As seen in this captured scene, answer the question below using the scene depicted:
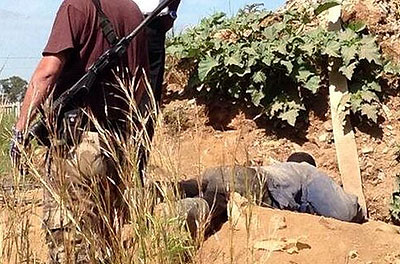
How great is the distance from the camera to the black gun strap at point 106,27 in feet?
12.1

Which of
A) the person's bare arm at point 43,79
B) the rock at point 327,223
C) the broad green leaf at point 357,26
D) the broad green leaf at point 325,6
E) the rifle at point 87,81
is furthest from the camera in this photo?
the broad green leaf at point 325,6

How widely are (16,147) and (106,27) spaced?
0.92 meters

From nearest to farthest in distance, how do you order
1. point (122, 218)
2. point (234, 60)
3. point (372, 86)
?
point (122, 218) < point (372, 86) < point (234, 60)

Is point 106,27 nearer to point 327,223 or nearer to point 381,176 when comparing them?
point 327,223

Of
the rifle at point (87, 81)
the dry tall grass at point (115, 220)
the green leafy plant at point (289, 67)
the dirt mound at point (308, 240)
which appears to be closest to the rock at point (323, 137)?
the green leafy plant at point (289, 67)

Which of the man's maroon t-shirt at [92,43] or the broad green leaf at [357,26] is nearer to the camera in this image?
the man's maroon t-shirt at [92,43]

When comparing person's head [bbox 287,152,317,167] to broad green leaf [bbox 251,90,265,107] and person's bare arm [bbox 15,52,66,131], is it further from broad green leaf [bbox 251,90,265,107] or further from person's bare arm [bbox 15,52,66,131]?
person's bare arm [bbox 15,52,66,131]

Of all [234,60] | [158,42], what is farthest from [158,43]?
[234,60]

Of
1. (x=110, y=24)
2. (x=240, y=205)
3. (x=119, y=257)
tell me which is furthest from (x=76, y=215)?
(x=110, y=24)

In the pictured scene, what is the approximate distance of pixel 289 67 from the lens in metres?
6.38

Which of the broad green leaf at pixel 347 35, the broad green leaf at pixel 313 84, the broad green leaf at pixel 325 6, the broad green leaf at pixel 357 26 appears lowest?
the broad green leaf at pixel 313 84

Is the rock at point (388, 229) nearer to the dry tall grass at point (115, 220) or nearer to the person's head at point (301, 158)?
the person's head at point (301, 158)

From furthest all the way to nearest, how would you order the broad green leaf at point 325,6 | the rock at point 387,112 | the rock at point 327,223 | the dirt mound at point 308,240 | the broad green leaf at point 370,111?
the broad green leaf at point 325,6 → the rock at point 387,112 → the broad green leaf at point 370,111 → the rock at point 327,223 → the dirt mound at point 308,240

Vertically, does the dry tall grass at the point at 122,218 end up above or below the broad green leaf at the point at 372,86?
below
